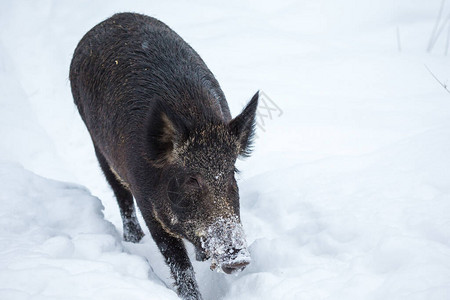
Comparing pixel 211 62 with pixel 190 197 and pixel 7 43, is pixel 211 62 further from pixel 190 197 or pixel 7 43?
pixel 190 197

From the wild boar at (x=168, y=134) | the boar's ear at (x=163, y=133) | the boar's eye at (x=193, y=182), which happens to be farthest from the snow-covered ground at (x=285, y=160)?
the boar's ear at (x=163, y=133)

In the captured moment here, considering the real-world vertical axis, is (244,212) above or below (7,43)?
below

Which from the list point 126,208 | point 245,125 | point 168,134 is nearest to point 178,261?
point 168,134

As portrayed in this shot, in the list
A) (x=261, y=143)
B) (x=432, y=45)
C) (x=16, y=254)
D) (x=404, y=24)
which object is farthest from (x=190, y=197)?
(x=404, y=24)

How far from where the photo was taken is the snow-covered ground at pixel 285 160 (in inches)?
104

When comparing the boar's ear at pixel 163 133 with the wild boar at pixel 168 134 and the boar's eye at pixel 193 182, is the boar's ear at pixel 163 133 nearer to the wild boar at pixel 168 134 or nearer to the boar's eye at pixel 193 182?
the wild boar at pixel 168 134

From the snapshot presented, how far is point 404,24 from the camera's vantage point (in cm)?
720

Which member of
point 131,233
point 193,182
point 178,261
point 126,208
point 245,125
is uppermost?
point 245,125

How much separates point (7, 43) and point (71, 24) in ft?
3.71

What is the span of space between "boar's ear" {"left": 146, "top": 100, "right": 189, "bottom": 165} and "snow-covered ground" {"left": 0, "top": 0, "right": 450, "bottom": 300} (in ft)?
2.44

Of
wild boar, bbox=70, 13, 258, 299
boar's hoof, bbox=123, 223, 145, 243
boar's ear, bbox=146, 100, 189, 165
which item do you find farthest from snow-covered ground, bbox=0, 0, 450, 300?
boar's ear, bbox=146, 100, 189, 165

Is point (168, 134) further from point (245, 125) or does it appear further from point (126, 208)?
point (126, 208)

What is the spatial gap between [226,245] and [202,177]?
435 mm

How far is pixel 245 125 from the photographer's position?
2867mm
